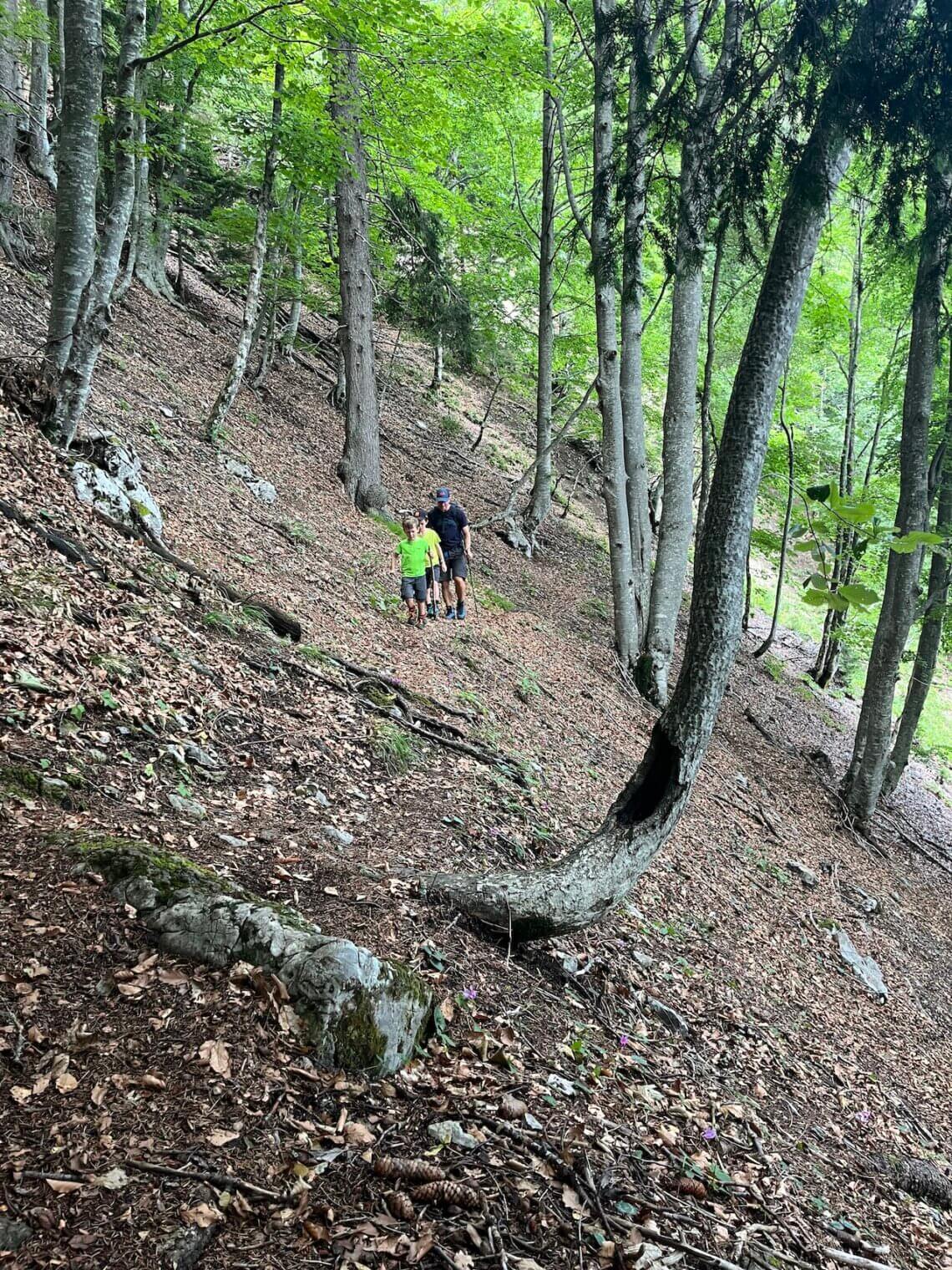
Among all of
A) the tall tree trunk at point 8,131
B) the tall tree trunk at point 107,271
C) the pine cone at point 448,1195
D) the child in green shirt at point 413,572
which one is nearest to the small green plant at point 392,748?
the child in green shirt at point 413,572

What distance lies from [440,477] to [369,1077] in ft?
51.1

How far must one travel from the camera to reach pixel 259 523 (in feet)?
32.9

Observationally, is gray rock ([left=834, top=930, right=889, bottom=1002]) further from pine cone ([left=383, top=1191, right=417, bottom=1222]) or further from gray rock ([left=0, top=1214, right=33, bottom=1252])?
gray rock ([left=0, top=1214, right=33, bottom=1252])

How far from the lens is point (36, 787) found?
3998mm

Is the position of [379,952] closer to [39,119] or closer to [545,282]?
[545,282]

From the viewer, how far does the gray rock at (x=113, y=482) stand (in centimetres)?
685

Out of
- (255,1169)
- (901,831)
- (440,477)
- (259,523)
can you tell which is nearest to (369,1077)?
(255,1169)

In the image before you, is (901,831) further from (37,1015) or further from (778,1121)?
(37,1015)

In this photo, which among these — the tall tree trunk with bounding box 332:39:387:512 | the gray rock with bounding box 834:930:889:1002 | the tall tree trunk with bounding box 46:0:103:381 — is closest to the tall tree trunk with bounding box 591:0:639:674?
the tall tree trunk with bounding box 332:39:387:512

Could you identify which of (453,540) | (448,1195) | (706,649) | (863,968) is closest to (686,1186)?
(448,1195)

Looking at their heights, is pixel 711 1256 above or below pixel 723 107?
below

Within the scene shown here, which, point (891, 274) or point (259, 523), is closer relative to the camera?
point (259, 523)

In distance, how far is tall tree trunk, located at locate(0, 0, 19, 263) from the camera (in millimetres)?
10945

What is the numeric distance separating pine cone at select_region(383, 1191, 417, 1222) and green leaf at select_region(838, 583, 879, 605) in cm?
247
